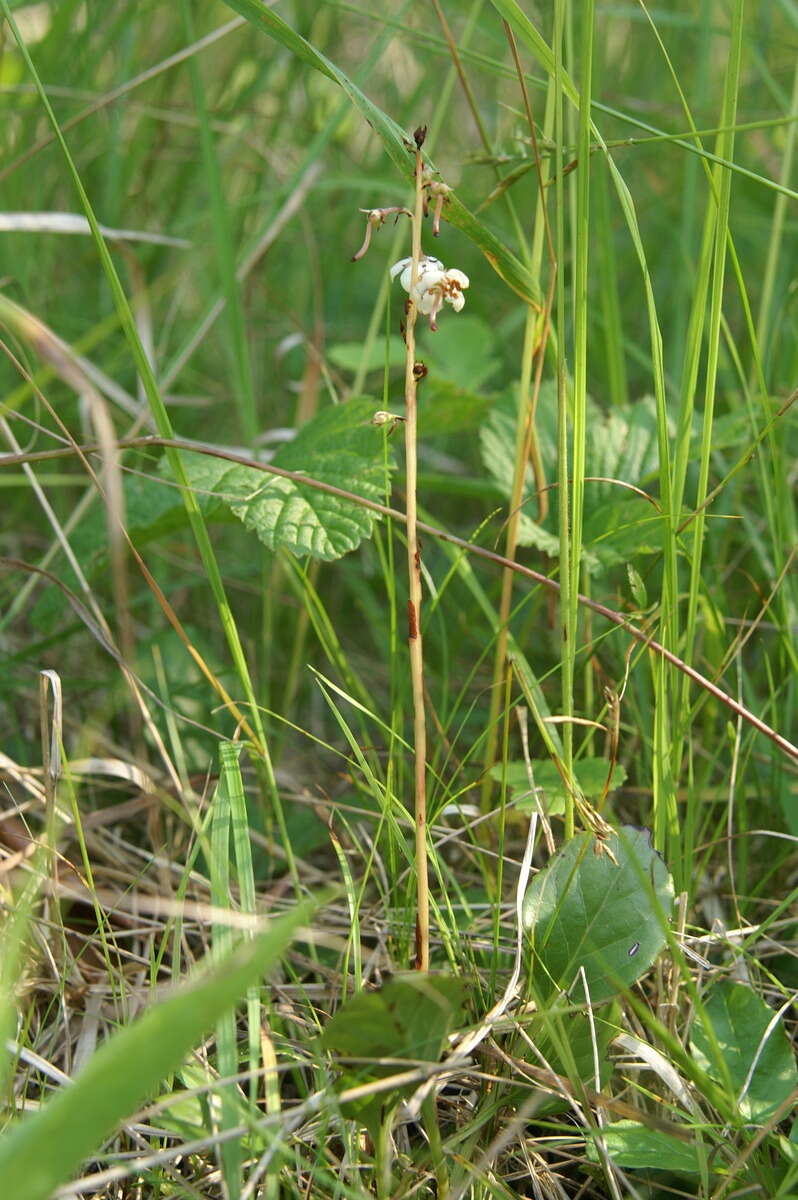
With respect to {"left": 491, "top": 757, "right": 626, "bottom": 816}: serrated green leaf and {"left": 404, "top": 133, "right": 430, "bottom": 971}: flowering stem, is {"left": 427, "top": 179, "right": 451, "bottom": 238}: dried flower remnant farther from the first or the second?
{"left": 491, "top": 757, "right": 626, "bottom": 816}: serrated green leaf

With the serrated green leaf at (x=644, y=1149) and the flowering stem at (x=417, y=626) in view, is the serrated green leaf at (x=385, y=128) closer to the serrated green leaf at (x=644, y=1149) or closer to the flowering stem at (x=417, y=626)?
the flowering stem at (x=417, y=626)

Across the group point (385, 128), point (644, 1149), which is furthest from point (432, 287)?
point (644, 1149)

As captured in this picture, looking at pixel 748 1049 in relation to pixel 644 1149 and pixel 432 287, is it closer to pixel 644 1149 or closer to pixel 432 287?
pixel 644 1149

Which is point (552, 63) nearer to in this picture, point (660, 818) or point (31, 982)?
point (660, 818)

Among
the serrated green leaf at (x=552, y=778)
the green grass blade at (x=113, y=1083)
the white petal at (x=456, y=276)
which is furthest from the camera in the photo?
the serrated green leaf at (x=552, y=778)

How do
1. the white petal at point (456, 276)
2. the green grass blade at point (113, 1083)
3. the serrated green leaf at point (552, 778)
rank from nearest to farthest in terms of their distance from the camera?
1. the green grass blade at point (113, 1083)
2. the white petal at point (456, 276)
3. the serrated green leaf at point (552, 778)

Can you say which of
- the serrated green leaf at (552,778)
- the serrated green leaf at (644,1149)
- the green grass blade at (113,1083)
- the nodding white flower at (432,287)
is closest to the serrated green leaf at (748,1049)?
the serrated green leaf at (644,1149)

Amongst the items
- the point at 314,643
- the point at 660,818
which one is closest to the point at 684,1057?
the point at 660,818
